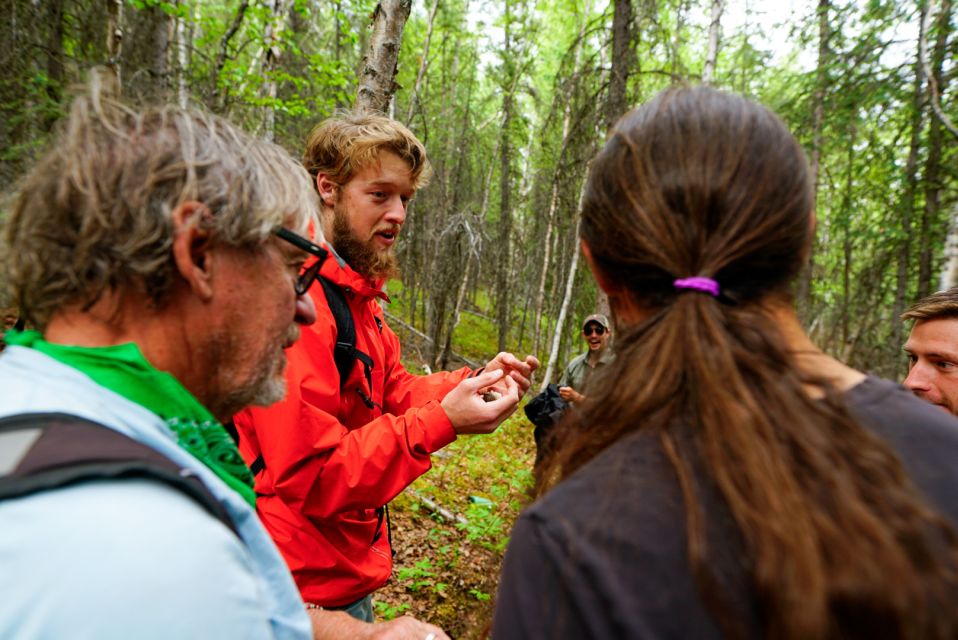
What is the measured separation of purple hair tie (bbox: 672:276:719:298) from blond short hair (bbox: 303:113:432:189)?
1945 mm

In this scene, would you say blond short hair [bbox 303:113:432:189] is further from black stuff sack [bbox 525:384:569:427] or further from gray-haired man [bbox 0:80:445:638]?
black stuff sack [bbox 525:384:569:427]

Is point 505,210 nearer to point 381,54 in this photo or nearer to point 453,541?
point 381,54

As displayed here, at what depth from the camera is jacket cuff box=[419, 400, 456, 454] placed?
1967 millimetres

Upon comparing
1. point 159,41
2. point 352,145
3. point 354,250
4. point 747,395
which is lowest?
point 747,395

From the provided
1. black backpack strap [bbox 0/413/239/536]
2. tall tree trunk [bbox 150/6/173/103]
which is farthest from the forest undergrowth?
tall tree trunk [bbox 150/6/173/103]

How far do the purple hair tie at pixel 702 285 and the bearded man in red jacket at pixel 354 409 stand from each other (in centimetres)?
88

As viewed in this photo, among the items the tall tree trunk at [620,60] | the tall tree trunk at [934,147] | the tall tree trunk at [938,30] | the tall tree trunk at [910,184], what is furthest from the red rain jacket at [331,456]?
the tall tree trunk at [620,60]

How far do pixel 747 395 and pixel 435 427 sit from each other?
51.9 inches

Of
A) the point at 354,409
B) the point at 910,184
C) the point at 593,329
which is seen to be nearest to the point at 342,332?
the point at 354,409

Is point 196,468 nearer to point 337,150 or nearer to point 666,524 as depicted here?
point 666,524

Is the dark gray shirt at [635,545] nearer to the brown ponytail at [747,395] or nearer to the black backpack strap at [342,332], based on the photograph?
the brown ponytail at [747,395]

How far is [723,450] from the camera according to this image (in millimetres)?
815

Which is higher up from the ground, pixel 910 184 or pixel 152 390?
pixel 910 184

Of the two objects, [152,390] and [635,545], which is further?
[152,390]
